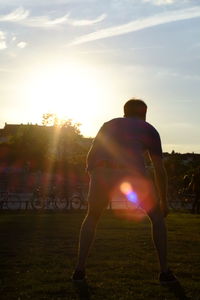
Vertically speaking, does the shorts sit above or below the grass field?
above

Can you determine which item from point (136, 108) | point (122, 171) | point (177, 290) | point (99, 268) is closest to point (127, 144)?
point (122, 171)

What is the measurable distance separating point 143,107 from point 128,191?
0.91 meters

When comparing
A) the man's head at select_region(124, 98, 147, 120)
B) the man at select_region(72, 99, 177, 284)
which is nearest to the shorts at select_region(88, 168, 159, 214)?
the man at select_region(72, 99, 177, 284)

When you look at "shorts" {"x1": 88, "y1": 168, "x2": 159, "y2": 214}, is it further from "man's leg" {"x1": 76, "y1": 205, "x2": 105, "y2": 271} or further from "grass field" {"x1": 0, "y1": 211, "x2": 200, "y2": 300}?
"grass field" {"x1": 0, "y1": 211, "x2": 200, "y2": 300}

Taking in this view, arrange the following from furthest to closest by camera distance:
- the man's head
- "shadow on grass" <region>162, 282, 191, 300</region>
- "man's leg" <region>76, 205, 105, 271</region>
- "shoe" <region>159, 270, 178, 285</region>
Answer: the man's head
"man's leg" <region>76, 205, 105, 271</region>
"shoe" <region>159, 270, 178, 285</region>
"shadow on grass" <region>162, 282, 191, 300</region>

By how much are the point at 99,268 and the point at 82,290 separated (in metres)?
1.58

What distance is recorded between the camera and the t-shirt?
636 cm

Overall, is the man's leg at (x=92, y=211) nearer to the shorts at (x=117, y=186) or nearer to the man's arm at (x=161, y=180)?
the shorts at (x=117, y=186)

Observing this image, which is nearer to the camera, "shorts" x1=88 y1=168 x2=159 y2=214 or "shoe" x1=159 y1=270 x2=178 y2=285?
"shoe" x1=159 y1=270 x2=178 y2=285

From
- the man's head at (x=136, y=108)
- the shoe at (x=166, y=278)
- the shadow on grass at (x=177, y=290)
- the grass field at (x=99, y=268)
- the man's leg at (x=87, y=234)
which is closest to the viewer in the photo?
the shadow on grass at (x=177, y=290)

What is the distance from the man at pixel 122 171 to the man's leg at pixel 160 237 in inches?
0.4

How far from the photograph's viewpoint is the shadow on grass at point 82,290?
5488mm

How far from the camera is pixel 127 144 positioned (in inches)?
251

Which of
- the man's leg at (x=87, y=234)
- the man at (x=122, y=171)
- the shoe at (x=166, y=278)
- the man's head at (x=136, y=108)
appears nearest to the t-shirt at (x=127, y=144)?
the man at (x=122, y=171)
